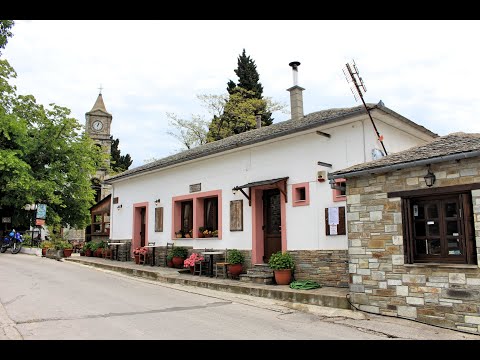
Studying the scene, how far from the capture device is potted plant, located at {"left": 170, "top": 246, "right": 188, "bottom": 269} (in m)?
14.1

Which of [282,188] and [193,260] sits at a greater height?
[282,188]

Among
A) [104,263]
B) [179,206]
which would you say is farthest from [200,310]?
[104,263]

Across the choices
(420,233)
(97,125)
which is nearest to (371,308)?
(420,233)

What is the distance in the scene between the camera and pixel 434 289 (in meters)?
6.85

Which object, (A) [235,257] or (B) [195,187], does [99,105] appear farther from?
(A) [235,257]

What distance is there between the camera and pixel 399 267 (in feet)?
24.0

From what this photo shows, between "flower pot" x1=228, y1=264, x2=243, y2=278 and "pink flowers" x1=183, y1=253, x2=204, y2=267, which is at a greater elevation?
"pink flowers" x1=183, y1=253, x2=204, y2=267

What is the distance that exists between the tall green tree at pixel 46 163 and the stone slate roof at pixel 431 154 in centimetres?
1914

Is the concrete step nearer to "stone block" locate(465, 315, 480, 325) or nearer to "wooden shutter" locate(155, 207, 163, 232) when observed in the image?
"stone block" locate(465, 315, 480, 325)

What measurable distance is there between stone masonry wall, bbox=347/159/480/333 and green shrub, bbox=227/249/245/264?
431cm

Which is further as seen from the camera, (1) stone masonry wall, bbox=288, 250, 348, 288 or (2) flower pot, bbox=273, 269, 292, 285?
(2) flower pot, bbox=273, 269, 292, 285

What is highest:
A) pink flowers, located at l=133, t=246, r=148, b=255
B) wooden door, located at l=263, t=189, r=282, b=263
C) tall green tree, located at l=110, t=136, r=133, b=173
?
tall green tree, located at l=110, t=136, r=133, b=173

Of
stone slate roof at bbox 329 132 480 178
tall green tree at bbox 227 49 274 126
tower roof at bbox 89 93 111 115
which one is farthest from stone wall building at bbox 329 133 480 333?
tower roof at bbox 89 93 111 115

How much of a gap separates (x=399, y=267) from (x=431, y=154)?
2026 millimetres
